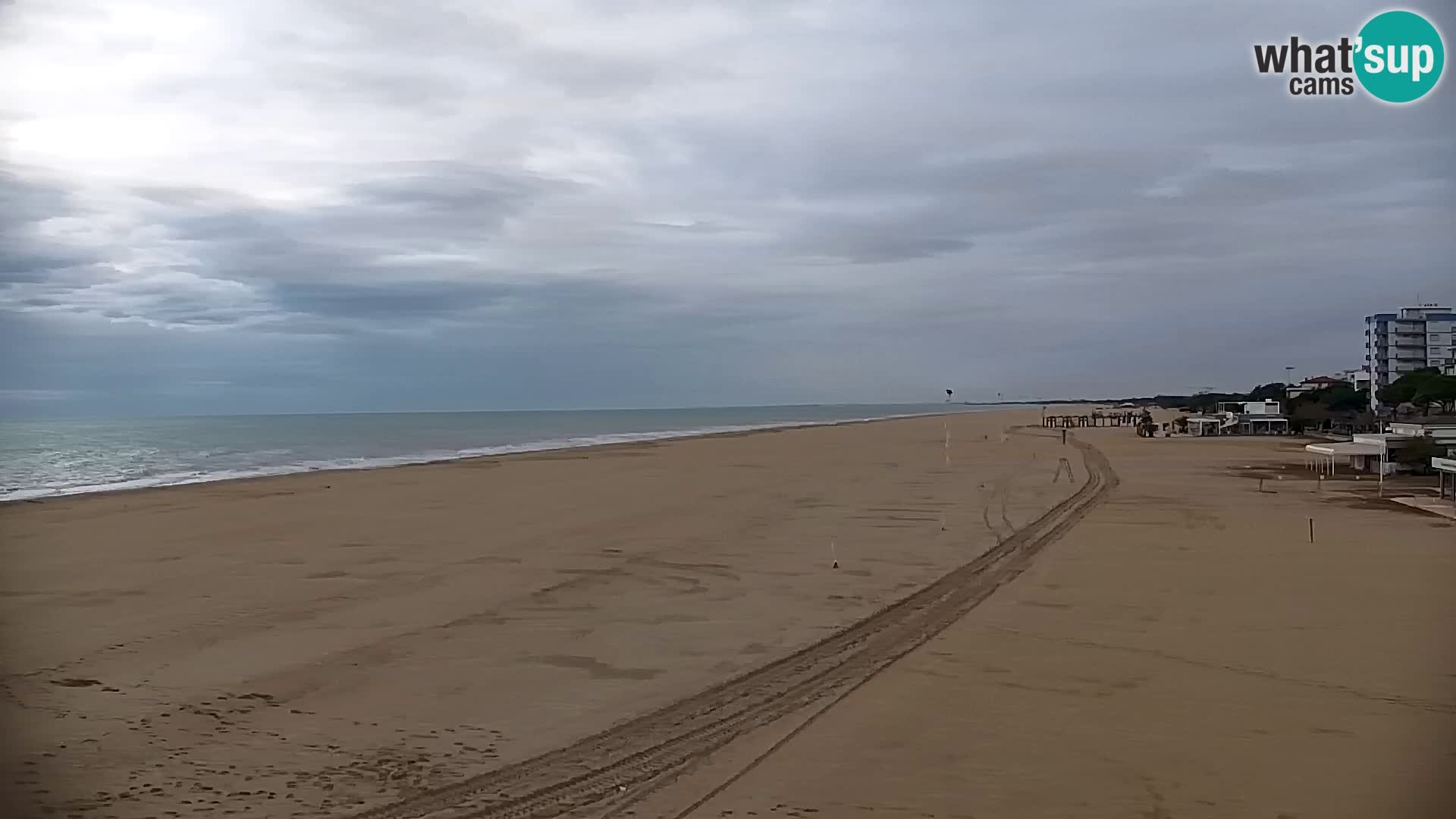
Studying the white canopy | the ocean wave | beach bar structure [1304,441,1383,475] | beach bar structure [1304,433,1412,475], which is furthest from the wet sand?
the ocean wave

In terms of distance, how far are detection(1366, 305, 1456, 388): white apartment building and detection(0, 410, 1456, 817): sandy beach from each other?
44.8m

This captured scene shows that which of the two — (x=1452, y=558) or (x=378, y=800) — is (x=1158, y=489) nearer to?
(x=1452, y=558)

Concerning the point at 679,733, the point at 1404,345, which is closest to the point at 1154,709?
the point at 679,733

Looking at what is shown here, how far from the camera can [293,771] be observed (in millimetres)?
5820

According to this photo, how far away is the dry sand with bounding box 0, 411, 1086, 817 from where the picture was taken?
19.8 feet

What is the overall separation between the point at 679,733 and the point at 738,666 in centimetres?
168

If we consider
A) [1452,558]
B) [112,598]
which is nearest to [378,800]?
[112,598]

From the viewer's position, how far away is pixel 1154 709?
22.3ft

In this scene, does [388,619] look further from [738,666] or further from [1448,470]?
[1448,470]

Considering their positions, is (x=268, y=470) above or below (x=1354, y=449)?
below

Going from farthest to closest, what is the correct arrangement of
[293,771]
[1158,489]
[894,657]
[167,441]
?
[167,441] < [1158,489] < [894,657] < [293,771]

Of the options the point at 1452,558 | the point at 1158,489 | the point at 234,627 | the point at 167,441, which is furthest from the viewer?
the point at 167,441

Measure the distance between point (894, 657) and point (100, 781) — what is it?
5.51m

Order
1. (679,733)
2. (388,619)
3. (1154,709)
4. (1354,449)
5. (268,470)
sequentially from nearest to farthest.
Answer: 1. (679,733)
2. (1154,709)
3. (388,619)
4. (1354,449)
5. (268,470)
